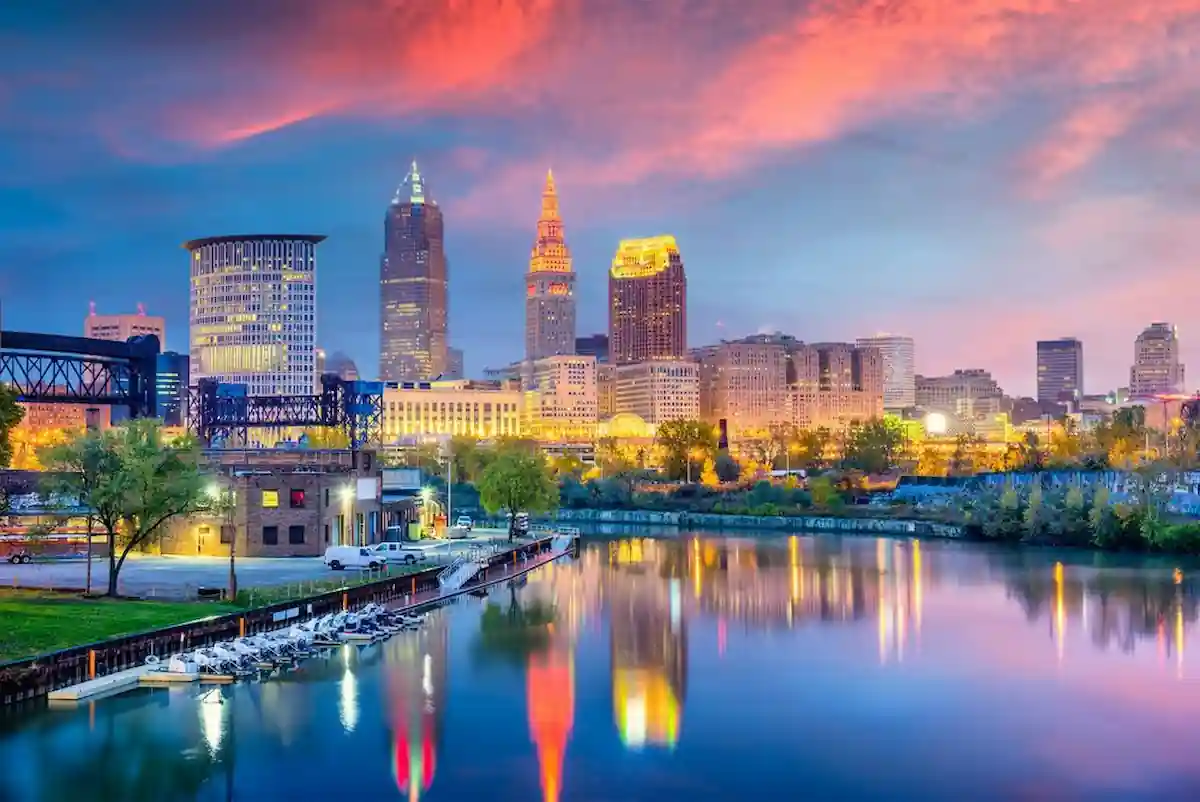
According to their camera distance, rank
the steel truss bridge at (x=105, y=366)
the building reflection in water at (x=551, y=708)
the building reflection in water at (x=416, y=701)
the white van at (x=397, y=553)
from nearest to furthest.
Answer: the building reflection in water at (x=416, y=701) → the building reflection in water at (x=551, y=708) → the white van at (x=397, y=553) → the steel truss bridge at (x=105, y=366)

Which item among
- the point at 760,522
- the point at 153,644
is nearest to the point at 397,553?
the point at 153,644

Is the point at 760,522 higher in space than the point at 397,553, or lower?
lower

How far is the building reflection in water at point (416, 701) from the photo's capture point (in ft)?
125

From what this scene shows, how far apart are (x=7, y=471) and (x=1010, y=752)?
6374cm

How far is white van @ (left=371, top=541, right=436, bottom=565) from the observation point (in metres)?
77.6

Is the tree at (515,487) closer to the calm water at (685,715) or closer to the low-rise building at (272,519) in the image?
the low-rise building at (272,519)

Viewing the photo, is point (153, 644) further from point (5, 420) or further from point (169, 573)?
point (169, 573)

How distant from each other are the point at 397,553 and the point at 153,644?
30937 millimetres

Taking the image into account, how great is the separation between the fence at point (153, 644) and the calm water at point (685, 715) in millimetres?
1557

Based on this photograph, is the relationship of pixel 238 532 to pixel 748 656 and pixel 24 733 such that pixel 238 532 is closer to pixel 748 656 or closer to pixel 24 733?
pixel 748 656

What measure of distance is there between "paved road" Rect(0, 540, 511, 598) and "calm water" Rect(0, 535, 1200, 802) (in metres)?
8.48

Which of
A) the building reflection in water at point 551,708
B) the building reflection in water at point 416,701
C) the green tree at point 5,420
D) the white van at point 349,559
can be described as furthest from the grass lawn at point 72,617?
the white van at point 349,559

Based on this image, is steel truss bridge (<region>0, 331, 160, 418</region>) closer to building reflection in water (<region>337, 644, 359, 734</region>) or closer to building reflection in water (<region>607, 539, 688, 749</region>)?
building reflection in water (<region>607, 539, 688, 749</region>)

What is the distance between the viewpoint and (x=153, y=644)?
48125 millimetres
